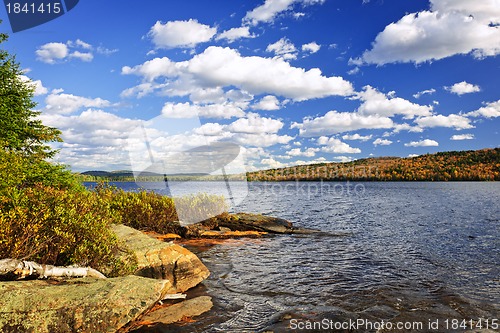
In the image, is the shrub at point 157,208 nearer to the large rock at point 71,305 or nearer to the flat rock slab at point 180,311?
the flat rock slab at point 180,311

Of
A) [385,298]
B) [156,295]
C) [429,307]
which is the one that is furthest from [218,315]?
[429,307]

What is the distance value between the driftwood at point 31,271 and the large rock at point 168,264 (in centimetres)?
232

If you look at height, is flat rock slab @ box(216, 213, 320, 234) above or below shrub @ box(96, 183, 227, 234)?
below

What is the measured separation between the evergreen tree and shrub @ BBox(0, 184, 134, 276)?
1272 centimetres

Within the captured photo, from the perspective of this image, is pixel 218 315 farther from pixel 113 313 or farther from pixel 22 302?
pixel 22 302

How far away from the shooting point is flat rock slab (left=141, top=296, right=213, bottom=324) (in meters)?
8.33

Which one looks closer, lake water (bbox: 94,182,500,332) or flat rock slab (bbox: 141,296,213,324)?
flat rock slab (bbox: 141,296,213,324)

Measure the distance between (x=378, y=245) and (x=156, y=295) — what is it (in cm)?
1621

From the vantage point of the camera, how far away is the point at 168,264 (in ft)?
35.9

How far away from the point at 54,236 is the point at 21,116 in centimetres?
1703

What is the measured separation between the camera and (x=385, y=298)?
34.8 ft

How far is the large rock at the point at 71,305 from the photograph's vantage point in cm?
632

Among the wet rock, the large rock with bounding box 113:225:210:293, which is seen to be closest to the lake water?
the large rock with bounding box 113:225:210:293

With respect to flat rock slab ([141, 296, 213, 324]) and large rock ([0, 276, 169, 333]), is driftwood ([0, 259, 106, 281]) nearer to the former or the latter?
large rock ([0, 276, 169, 333])
